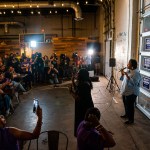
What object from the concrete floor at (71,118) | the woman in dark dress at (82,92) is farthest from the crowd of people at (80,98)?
the concrete floor at (71,118)

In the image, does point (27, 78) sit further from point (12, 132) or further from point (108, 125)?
point (12, 132)

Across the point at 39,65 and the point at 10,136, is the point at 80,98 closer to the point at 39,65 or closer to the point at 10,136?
the point at 10,136

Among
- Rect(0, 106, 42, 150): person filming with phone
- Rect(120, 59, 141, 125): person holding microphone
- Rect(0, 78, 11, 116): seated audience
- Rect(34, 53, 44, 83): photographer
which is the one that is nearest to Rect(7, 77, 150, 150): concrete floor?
Rect(0, 78, 11, 116): seated audience

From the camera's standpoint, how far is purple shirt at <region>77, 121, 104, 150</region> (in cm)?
201

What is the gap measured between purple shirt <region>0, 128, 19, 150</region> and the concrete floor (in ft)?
7.17

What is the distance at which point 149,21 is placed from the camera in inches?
224

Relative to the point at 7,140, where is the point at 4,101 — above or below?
below

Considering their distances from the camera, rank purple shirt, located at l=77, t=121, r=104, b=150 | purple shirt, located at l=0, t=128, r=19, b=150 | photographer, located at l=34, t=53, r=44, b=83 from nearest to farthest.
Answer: purple shirt, located at l=77, t=121, r=104, b=150, purple shirt, located at l=0, t=128, r=19, b=150, photographer, located at l=34, t=53, r=44, b=83

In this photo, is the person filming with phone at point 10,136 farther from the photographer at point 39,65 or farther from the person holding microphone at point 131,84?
the photographer at point 39,65

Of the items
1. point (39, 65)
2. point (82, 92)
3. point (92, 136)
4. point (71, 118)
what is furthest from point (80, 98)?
point (39, 65)

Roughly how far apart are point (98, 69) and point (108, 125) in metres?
9.18

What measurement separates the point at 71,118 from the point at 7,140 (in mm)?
3814

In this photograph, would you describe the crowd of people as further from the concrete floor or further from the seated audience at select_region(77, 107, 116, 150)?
the concrete floor

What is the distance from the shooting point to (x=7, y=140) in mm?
2131
